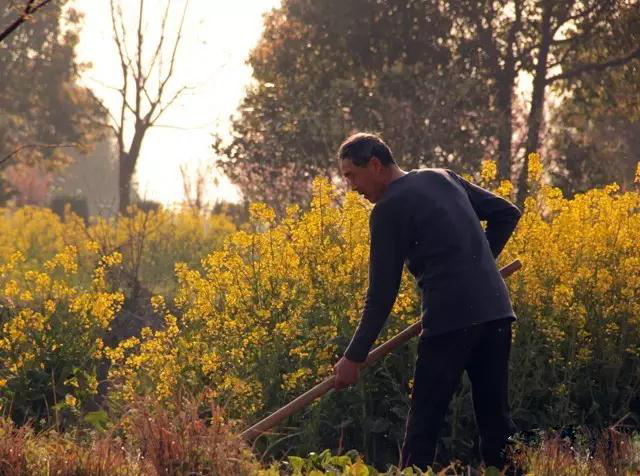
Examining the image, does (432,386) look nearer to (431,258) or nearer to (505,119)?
(431,258)

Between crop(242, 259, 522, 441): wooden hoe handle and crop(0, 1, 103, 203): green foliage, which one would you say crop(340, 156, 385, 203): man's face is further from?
crop(0, 1, 103, 203): green foliage

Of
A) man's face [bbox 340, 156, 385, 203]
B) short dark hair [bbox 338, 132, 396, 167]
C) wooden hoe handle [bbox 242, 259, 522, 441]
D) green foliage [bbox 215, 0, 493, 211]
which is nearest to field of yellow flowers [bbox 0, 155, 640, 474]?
wooden hoe handle [bbox 242, 259, 522, 441]

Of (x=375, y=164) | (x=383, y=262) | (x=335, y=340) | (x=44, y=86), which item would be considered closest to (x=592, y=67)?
(x=335, y=340)

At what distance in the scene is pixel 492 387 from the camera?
17.0ft

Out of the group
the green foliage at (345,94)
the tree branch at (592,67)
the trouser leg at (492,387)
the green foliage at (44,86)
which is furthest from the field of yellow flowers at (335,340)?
the green foliage at (44,86)

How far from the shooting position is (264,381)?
6938mm

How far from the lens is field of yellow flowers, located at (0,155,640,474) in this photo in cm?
677

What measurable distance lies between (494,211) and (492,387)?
0.84 meters

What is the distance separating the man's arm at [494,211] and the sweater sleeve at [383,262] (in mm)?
584

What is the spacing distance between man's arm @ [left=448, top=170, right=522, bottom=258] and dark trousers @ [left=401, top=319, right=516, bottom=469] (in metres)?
0.54

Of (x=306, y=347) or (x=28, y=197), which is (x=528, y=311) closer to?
(x=306, y=347)

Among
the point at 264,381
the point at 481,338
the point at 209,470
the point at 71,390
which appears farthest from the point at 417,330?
the point at 71,390

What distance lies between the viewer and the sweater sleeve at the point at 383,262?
16.2ft

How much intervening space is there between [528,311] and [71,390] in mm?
3245
